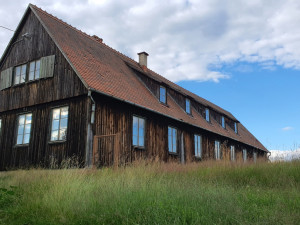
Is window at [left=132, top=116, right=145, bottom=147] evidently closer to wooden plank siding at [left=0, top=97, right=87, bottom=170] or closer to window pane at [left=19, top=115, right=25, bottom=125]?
wooden plank siding at [left=0, top=97, right=87, bottom=170]

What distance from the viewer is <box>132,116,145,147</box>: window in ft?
51.8

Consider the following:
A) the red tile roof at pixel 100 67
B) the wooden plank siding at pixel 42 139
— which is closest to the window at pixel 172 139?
the red tile roof at pixel 100 67

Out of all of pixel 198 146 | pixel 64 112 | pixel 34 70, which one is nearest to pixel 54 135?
pixel 64 112

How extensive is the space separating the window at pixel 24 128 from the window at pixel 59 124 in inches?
66.9

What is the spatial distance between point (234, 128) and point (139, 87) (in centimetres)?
1630

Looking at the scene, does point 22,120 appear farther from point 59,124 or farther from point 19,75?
point 59,124

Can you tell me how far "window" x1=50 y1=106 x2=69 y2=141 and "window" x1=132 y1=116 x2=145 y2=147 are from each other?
333cm

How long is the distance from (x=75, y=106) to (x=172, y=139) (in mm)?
6871

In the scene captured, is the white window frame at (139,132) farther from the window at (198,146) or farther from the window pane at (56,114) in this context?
the window at (198,146)

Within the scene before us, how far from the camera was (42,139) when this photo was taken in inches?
573

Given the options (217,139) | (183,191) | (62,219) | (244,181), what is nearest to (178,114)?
(217,139)

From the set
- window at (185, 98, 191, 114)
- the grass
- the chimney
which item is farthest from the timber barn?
the grass

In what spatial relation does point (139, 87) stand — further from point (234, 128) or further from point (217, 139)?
point (234, 128)

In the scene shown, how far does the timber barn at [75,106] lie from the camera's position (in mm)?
13641
